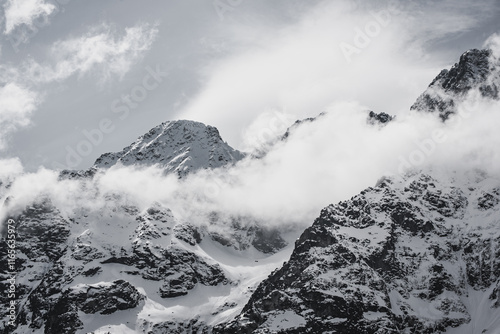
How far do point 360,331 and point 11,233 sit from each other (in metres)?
116

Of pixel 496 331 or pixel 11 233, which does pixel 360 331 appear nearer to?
pixel 496 331

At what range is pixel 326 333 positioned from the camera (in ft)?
656

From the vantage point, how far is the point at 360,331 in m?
200

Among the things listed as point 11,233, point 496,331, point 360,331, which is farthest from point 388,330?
point 11,233

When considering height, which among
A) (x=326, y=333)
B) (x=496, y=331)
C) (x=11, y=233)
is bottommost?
(x=496, y=331)

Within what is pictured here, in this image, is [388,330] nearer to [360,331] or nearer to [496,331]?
[360,331]

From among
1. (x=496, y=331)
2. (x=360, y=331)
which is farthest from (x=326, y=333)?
(x=496, y=331)

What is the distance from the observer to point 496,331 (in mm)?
198000

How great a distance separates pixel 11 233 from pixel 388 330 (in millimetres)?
125028

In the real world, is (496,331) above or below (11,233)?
below

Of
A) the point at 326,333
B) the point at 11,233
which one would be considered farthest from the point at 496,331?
the point at 11,233

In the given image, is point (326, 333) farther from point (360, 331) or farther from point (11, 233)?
point (11, 233)

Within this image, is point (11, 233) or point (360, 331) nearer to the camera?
point (11, 233)

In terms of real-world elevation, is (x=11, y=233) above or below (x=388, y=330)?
above
